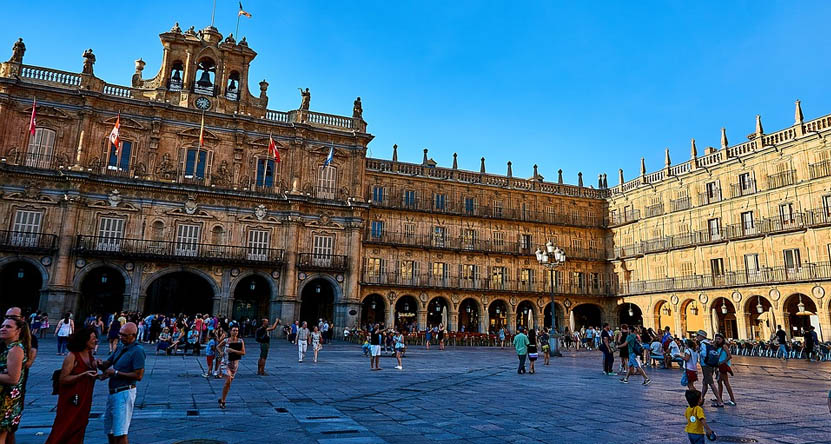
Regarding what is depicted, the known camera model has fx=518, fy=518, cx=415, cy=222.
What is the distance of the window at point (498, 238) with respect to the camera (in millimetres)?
40375

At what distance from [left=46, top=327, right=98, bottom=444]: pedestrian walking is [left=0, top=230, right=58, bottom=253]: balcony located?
27.4 m

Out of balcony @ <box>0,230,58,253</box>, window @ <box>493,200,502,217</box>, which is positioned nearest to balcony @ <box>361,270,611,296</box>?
window @ <box>493,200,502,217</box>

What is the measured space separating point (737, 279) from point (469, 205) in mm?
18503

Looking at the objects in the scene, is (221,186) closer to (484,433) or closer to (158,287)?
(158,287)

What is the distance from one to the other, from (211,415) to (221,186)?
25477 millimetres

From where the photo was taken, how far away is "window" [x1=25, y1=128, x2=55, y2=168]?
28.3m

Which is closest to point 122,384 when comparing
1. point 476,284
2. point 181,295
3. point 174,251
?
point 174,251

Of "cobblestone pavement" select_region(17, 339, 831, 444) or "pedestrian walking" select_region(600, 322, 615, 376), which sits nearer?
"cobblestone pavement" select_region(17, 339, 831, 444)

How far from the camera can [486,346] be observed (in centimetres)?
3341

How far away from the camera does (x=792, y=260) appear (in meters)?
30.2

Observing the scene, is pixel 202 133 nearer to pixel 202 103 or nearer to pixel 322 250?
pixel 202 103

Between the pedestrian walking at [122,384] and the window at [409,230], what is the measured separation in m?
32.9

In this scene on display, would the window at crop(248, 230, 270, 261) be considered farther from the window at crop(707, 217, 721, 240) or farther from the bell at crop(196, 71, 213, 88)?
the window at crop(707, 217, 721, 240)

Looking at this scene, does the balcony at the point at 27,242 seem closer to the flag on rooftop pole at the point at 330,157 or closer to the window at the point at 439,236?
Answer: the flag on rooftop pole at the point at 330,157
